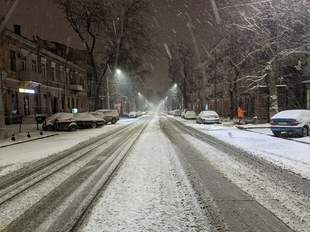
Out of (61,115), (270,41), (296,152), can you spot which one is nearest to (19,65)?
(61,115)

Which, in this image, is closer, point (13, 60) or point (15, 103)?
point (13, 60)

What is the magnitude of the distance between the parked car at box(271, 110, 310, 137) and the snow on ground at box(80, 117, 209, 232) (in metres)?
12.1

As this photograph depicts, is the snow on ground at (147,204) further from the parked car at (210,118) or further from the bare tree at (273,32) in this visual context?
the parked car at (210,118)

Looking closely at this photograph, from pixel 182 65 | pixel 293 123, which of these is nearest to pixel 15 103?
pixel 293 123

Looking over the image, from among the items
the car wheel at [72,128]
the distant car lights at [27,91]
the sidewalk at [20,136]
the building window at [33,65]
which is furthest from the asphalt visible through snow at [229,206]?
the building window at [33,65]

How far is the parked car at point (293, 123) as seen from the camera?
21.2 m

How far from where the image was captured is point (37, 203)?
7.34m

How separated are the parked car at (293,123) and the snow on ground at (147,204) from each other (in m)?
12.1

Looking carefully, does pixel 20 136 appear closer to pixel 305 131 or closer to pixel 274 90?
pixel 305 131

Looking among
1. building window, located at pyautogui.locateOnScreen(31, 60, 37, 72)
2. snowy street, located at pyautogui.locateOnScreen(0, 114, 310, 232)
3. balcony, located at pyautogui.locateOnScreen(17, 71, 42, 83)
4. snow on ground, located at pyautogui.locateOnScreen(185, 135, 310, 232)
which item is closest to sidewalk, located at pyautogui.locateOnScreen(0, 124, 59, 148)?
balcony, located at pyautogui.locateOnScreen(17, 71, 42, 83)

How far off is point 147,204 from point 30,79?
34507 mm

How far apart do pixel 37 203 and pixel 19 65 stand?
33659 millimetres

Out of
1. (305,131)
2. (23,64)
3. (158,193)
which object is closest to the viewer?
(158,193)

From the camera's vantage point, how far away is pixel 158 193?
793 cm
